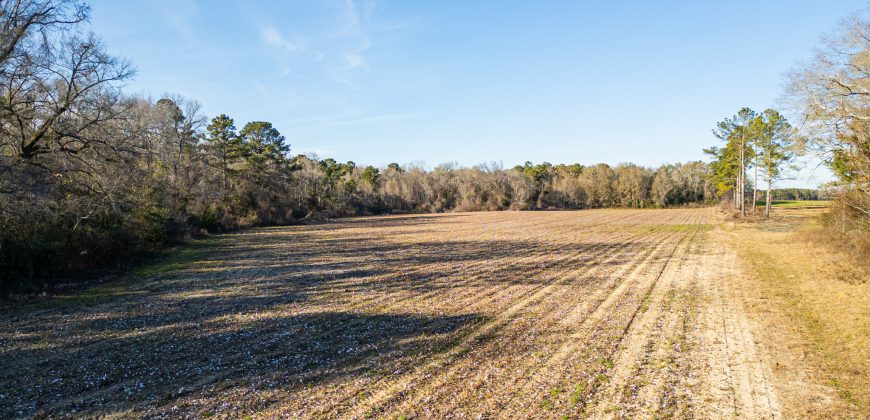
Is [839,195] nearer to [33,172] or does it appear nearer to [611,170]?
[33,172]

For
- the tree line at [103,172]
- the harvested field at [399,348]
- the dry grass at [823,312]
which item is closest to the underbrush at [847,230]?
the dry grass at [823,312]

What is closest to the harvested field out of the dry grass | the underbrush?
the dry grass

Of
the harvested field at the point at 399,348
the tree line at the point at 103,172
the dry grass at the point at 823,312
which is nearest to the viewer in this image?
the harvested field at the point at 399,348

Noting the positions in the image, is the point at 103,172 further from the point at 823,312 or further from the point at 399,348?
the point at 823,312

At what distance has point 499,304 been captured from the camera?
11586 mm

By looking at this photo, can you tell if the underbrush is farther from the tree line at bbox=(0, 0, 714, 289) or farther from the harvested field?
the tree line at bbox=(0, 0, 714, 289)

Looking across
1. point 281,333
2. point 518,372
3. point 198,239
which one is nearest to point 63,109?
point 281,333

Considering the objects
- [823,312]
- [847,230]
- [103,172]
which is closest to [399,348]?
[823,312]

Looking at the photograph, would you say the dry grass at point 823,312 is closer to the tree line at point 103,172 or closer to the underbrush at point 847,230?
the underbrush at point 847,230

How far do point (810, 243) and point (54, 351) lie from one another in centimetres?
2821

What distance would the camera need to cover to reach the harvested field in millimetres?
6043

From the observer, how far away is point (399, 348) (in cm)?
823

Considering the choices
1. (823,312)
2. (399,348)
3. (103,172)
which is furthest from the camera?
(103,172)

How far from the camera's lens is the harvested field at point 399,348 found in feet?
19.8
